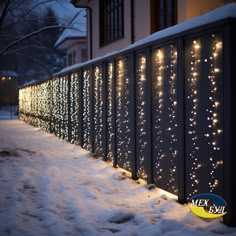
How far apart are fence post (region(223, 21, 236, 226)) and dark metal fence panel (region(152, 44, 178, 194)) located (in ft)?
3.93

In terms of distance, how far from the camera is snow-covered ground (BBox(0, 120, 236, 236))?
4516 mm

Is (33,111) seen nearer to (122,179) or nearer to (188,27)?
(122,179)

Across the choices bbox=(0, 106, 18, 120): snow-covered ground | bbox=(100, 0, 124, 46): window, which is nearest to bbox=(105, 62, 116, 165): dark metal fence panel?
bbox=(100, 0, 124, 46): window

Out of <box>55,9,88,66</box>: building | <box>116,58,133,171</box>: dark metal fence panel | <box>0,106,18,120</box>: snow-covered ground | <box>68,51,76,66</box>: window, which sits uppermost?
<box>55,9,88,66</box>: building

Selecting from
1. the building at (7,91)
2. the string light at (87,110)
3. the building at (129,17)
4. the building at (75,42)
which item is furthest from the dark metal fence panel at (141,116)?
the building at (7,91)

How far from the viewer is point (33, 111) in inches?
834

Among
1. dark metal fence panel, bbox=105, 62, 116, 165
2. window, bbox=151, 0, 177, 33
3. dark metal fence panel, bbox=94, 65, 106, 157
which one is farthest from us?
window, bbox=151, 0, 177, 33

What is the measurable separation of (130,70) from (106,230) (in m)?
3.43

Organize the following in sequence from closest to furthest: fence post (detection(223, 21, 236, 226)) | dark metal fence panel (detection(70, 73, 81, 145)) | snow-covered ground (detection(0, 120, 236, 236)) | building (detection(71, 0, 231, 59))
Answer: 1. fence post (detection(223, 21, 236, 226))
2. snow-covered ground (detection(0, 120, 236, 236))
3. building (detection(71, 0, 231, 59))
4. dark metal fence panel (detection(70, 73, 81, 145))

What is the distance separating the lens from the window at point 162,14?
38.4ft

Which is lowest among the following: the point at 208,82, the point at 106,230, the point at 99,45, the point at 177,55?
the point at 106,230

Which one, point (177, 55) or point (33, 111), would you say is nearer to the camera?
point (177, 55)

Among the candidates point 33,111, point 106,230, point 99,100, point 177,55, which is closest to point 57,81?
point 99,100

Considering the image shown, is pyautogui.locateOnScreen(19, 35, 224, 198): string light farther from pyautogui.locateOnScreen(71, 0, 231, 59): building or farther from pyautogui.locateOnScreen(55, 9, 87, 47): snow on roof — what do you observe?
pyautogui.locateOnScreen(55, 9, 87, 47): snow on roof
